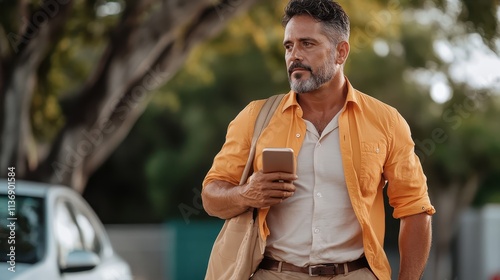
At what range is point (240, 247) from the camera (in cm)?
412

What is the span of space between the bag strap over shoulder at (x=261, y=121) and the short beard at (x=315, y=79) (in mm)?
142

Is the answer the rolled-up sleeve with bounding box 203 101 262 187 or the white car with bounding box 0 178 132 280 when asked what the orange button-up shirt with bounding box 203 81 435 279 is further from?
the white car with bounding box 0 178 132 280

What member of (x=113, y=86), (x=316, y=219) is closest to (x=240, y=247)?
(x=316, y=219)

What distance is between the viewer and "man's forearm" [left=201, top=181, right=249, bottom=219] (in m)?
4.05

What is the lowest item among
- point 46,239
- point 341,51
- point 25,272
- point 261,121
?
point 25,272

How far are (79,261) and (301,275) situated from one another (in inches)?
123

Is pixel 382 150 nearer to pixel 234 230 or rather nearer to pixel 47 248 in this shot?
pixel 234 230

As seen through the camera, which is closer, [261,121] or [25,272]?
[261,121]

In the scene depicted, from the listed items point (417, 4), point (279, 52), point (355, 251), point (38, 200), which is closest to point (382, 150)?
point (355, 251)

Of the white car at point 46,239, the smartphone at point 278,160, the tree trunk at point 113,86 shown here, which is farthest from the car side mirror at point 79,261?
the tree trunk at point 113,86

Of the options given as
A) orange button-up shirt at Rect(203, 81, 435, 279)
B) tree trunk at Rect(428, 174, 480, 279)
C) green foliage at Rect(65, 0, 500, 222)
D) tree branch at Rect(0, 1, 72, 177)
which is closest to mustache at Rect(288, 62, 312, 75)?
orange button-up shirt at Rect(203, 81, 435, 279)

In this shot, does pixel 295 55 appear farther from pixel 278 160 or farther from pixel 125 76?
pixel 125 76

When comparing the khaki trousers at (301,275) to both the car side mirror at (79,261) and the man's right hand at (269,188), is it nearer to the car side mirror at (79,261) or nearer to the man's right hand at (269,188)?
the man's right hand at (269,188)

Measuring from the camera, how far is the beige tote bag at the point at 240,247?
408 cm
